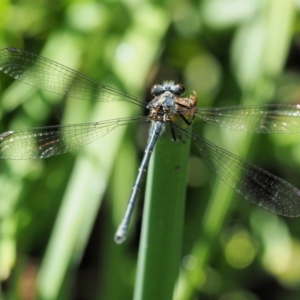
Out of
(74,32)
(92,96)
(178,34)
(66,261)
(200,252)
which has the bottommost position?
(66,261)

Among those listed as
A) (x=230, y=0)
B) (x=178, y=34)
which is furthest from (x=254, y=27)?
(x=178, y=34)

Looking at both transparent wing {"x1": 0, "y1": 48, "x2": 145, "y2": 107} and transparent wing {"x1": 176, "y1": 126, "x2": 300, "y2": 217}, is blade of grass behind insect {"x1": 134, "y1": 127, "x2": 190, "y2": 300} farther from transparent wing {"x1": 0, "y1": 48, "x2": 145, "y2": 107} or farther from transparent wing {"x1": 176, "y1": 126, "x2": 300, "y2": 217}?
transparent wing {"x1": 0, "y1": 48, "x2": 145, "y2": 107}

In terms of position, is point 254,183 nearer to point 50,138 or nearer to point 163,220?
point 163,220

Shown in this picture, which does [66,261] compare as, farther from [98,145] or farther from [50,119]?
[50,119]

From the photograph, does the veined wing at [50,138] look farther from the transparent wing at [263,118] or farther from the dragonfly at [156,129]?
the transparent wing at [263,118]

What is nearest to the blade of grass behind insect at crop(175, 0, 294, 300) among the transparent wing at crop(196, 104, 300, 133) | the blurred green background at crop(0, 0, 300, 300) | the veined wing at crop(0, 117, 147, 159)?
the blurred green background at crop(0, 0, 300, 300)

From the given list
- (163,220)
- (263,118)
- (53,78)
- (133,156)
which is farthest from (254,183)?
(53,78)

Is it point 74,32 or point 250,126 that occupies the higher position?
point 74,32

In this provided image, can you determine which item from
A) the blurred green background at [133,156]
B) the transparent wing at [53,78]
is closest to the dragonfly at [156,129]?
the transparent wing at [53,78]
